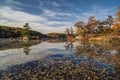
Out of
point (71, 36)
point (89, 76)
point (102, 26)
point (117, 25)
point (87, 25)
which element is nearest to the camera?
point (89, 76)

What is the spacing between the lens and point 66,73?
17172mm

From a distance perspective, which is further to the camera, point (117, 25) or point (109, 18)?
point (109, 18)

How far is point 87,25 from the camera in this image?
10625 centimetres

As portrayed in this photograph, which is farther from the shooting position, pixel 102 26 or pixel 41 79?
pixel 102 26

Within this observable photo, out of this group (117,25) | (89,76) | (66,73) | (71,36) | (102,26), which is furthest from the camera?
(71,36)

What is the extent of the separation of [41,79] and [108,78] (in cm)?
715

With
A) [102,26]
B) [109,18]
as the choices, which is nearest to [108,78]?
[102,26]

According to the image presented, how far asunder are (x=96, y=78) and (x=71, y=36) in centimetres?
11752

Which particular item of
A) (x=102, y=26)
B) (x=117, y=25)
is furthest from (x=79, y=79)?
(x=102, y=26)

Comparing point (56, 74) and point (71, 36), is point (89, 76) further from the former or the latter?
point (71, 36)

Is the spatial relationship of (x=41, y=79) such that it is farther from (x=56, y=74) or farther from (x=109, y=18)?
(x=109, y=18)

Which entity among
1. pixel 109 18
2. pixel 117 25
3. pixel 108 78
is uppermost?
pixel 109 18

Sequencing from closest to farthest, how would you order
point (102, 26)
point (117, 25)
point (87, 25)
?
point (117, 25)
point (87, 25)
point (102, 26)

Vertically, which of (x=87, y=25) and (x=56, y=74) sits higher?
(x=87, y=25)
